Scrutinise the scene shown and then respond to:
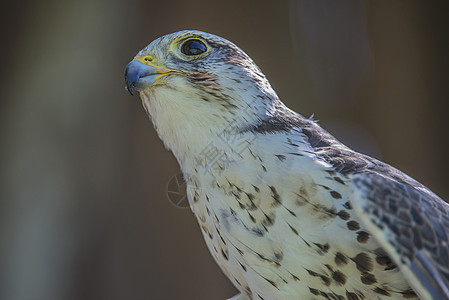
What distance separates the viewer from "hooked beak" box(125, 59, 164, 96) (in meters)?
2.18

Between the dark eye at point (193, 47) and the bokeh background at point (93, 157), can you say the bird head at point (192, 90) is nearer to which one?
the dark eye at point (193, 47)

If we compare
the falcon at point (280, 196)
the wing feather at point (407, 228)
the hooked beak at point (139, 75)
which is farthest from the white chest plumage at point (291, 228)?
the hooked beak at point (139, 75)

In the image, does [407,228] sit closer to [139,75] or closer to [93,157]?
[139,75]

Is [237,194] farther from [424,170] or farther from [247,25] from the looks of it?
[424,170]

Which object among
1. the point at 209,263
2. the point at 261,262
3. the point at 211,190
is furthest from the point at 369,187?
the point at 209,263

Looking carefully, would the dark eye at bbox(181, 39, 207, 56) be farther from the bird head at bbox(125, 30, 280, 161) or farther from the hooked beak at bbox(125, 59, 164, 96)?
the hooked beak at bbox(125, 59, 164, 96)

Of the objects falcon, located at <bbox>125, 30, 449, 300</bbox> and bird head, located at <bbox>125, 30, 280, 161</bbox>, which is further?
bird head, located at <bbox>125, 30, 280, 161</bbox>

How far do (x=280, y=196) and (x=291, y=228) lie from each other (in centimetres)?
13

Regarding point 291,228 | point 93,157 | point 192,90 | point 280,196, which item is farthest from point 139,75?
point 93,157

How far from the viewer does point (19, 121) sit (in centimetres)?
515

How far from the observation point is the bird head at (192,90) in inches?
86.0

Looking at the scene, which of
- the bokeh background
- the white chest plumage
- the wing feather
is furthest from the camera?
the bokeh background

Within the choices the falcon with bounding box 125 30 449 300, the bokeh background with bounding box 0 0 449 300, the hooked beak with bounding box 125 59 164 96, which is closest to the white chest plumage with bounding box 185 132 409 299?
the falcon with bounding box 125 30 449 300

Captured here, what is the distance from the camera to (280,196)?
6.41ft
